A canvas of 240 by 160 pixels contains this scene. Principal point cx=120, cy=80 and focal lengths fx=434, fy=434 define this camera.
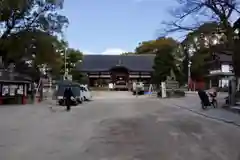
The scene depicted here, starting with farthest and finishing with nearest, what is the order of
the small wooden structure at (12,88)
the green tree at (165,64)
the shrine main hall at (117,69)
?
the shrine main hall at (117,69)
the green tree at (165,64)
the small wooden structure at (12,88)

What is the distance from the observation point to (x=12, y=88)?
39.9 m

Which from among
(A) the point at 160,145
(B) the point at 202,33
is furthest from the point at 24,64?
(A) the point at 160,145

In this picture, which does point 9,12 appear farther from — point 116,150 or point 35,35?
point 116,150

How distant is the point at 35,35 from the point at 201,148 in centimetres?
3965

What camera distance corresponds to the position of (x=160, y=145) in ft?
40.5

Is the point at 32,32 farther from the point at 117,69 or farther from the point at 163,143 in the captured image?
the point at 117,69

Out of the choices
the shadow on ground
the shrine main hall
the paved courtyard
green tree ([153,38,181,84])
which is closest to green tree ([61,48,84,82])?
the shrine main hall

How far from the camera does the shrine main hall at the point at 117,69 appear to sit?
10162 cm

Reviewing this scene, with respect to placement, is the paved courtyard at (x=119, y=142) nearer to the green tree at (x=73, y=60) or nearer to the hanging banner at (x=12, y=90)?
the hanging banner at (x=12, y=90)

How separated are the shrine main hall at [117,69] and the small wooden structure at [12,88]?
58532 mm

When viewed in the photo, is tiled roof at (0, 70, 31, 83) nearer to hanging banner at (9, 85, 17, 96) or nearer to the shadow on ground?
hanging banner at (9, 85, 17, 96)

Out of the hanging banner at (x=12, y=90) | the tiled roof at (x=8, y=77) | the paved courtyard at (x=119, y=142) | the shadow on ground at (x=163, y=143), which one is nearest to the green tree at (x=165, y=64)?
the tiled roof at (x=8, y=77)

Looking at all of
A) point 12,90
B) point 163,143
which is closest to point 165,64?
point 12,90

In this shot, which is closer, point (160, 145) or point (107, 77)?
point (160, 145)
